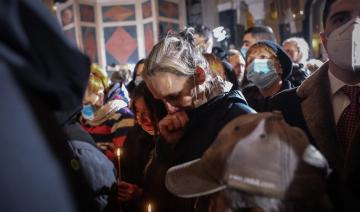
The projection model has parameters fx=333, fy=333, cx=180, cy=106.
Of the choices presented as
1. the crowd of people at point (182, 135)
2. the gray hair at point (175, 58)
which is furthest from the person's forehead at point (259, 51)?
the gray hair at point (175, 58)

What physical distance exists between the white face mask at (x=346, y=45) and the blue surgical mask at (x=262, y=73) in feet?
4.28

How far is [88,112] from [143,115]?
4.16ft

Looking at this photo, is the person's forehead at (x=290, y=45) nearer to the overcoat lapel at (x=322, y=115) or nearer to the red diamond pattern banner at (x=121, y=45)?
the overcoat lapel at (x=322, y=115)

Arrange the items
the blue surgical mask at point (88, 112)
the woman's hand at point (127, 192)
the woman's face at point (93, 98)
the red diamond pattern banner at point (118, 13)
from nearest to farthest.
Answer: the woman's hand at point (127, 192)
the blue surgical mask at point (88, 112)
the woman's face at point (93, 98)
the red diamond pattern banner at point (118, 13)

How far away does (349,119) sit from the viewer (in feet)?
4.73

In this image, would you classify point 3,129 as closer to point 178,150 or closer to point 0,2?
point 0,2

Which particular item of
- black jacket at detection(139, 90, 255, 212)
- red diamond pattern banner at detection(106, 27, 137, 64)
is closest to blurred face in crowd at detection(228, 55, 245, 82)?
black jacket at detection(139, 90, 255, 212)

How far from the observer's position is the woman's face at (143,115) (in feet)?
7.54

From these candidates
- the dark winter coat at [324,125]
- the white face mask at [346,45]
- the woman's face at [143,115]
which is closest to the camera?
the dark winter coat at [324,125]

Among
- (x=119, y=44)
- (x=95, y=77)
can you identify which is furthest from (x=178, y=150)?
(x=119, y=44)

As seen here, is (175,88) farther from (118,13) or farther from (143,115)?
(118,13)

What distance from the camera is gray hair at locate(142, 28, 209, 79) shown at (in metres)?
1.58

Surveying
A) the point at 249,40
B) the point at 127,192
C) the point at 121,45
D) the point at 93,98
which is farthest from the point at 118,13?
the point at 127,192

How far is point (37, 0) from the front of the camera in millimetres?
796
